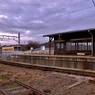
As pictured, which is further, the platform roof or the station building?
the station building

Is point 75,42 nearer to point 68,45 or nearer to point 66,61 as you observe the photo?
point 68,45

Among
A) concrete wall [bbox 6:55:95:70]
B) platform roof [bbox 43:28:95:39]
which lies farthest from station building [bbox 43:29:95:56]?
concrete wall [bbox 6:55:95:70]

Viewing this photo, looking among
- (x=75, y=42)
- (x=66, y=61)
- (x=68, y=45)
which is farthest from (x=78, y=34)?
(x=66, y=61)

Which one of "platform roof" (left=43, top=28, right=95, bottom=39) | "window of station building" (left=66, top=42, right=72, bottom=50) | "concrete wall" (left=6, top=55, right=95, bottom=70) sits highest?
"platform roof" (left=43, top=28, right=95, bottom=39)

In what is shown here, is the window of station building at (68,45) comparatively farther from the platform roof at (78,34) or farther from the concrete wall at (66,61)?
the concrete wall at (66,61)

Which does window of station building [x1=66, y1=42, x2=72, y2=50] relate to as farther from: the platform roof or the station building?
the platform roof

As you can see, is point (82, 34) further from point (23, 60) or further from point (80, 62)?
point (80, 62)

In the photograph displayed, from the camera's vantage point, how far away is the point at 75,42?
27766 mm

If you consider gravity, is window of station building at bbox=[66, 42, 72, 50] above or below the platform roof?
below

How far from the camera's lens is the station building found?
82.2 feet

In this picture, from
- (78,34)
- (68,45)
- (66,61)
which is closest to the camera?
(66,61)

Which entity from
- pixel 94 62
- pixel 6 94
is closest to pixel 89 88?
pixel 6 94

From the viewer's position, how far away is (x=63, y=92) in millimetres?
7031

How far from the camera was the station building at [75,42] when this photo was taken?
25052 millimetres
